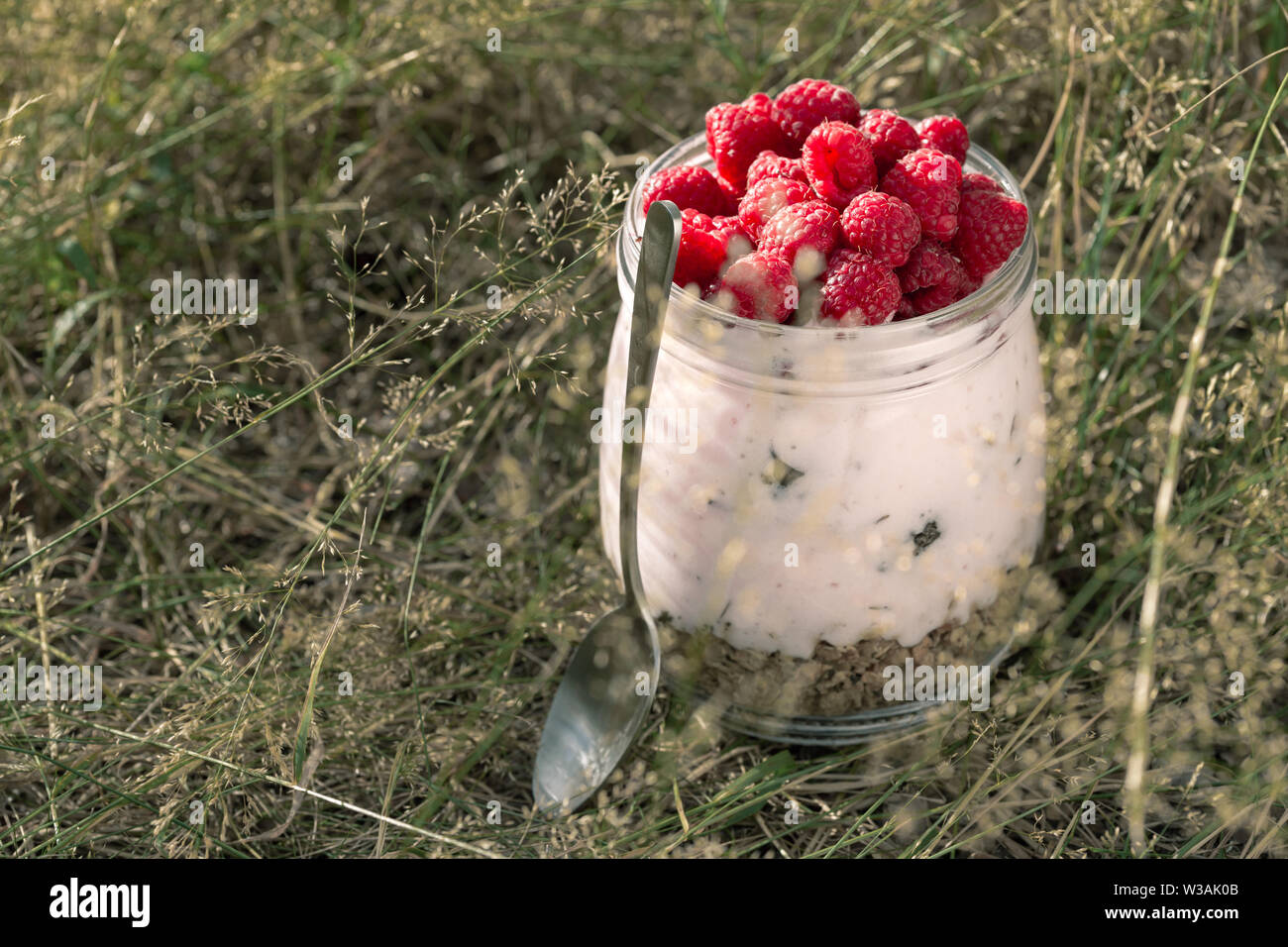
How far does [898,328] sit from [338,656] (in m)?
0.72

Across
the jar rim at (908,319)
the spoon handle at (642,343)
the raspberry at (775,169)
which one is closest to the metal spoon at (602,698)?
the spoon handle at (642,343)

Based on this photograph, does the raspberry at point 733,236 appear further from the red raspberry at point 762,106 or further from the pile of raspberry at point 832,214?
the red raspberry at point 762,106

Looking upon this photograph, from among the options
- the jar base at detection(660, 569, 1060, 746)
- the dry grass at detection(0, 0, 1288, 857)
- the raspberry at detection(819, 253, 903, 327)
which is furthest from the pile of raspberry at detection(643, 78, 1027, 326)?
the jar base at detection(660, 569, 1060, 746)

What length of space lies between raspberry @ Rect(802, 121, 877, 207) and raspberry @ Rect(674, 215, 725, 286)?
12 cm

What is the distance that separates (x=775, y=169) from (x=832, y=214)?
0.31 ft

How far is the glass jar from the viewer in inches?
40.2

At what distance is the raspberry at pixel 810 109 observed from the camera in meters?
1.15

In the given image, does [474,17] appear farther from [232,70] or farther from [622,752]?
[622,752]

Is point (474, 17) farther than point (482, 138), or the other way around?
point (482, 138)

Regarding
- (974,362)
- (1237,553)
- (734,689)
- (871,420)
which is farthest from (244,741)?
(1237,553)

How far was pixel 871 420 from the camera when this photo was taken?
104 centimetres

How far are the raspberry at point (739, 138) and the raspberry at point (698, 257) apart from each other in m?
0.14

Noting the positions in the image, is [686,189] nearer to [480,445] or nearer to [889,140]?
[889,140]

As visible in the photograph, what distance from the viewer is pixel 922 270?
104 cm
